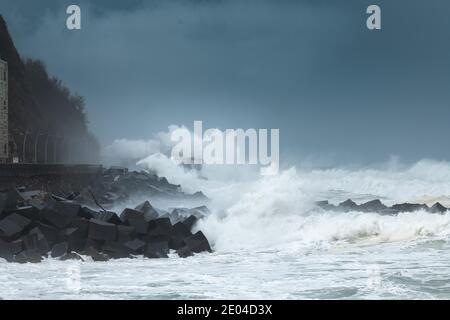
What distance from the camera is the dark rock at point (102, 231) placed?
13.3 meters

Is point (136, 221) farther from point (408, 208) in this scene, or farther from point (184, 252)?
point (408, 208)

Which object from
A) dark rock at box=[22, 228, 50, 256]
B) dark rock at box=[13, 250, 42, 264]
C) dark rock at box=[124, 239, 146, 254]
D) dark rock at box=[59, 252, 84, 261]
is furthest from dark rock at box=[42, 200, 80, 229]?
dark rock at box=[124, 239, 146, 254]

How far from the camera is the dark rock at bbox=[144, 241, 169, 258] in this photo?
13273 millimetres

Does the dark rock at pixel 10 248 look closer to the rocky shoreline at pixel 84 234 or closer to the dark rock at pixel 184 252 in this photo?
the rocky shoreline at pixel 84 234

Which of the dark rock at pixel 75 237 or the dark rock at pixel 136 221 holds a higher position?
the dark rock at pixel 136 221

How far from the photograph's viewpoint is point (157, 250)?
13398mm

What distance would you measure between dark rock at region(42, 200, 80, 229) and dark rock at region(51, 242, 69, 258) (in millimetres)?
815

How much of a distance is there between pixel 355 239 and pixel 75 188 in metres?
16.4

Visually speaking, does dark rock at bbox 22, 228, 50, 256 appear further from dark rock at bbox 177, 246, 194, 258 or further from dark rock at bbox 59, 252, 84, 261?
dark rock at bbox 177, 246, 194, 258

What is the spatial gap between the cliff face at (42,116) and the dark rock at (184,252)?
28424 millimetres

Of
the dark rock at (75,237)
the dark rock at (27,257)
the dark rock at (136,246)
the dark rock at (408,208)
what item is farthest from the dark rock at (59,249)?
the dark rock at (408,208)

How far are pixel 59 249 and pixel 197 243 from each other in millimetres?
2872
